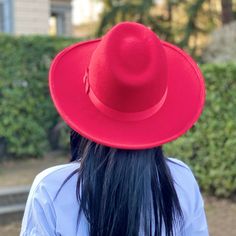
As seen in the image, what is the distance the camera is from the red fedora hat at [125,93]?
149 cm

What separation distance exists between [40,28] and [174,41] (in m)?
2.77

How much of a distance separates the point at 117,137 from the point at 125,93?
0.12 m

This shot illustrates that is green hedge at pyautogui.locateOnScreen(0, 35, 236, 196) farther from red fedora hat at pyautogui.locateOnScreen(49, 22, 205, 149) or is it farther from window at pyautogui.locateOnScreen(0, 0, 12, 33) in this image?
red fedora hat at pyautogui.locateOnScreen(49, 22, 205, 149)

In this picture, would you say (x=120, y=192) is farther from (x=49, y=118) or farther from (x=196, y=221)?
(x=49, y=118)

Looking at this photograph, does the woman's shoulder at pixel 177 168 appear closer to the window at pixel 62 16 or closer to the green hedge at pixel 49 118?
the green hedge at pixel 49 118

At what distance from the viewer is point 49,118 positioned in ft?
28.5

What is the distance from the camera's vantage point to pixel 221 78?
6.38 meters

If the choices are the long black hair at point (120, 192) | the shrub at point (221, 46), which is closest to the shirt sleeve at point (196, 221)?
the long black hair at point (120, 192)

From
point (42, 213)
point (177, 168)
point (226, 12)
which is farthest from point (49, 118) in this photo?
point (42, 213)

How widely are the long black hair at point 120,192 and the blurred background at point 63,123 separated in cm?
412

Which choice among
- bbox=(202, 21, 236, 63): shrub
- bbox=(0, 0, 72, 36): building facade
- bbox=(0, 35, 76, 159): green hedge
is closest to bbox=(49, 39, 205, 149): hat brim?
bbox=(0, 35, 76, 159): green hedge

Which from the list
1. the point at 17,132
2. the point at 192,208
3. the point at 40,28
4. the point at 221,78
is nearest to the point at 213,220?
the point at 221,78

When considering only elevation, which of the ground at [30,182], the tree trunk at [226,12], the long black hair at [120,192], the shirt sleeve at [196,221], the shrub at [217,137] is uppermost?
the tree trunk at [226,12]

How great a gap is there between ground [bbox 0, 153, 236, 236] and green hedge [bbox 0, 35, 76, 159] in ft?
0.63
